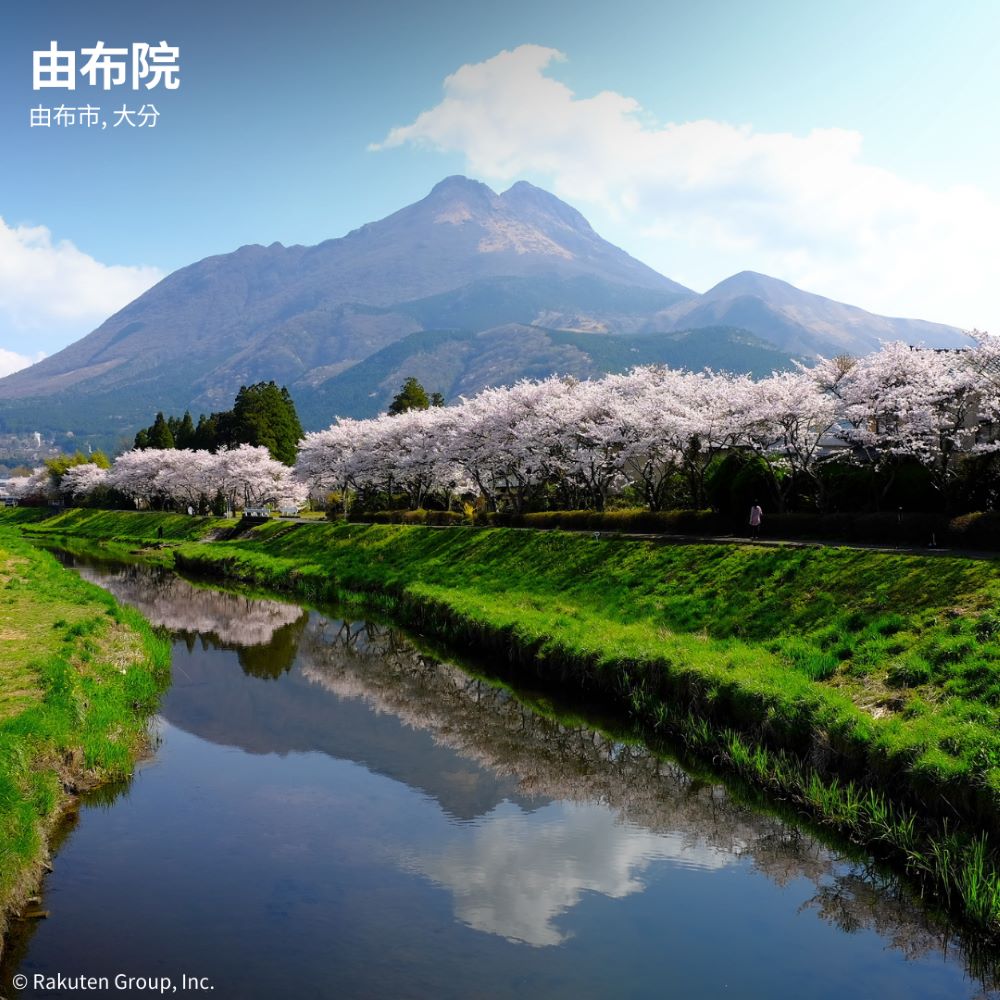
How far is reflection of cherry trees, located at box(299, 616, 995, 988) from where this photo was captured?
41.1 ft

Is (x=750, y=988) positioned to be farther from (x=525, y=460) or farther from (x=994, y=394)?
(x=525, y=460)

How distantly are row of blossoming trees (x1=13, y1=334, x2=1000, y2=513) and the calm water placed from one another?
2065cm

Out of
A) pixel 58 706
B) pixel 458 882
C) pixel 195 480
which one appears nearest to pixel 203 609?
pixel 58 706

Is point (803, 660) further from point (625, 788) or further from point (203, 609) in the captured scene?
point (203, 609)

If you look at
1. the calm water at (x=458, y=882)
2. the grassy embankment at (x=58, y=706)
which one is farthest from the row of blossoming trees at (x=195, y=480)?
the calm water at (x=458, y=882)

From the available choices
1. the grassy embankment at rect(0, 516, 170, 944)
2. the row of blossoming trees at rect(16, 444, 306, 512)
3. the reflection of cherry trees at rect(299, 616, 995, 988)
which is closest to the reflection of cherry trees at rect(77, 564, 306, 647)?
the grassy embankment at rect(0, 516, 170, 944)

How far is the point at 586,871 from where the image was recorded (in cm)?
1414

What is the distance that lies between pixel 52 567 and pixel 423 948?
3895 centimetres

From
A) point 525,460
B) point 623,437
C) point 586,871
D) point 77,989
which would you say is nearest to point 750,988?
point 586,871

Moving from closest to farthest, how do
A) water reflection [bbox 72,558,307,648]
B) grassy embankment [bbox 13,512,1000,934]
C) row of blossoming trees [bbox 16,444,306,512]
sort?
grassy embankment [bbox 13,512,1000,934], water reflection [bbox 72,558,307,648], row of blossoming trees [bbox 16,444,306,512]

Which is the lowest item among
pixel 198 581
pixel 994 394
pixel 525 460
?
pixel 198 581

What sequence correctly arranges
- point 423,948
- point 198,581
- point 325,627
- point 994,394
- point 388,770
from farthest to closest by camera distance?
point 198,581 → point 325,627 → point 994,394 → point 388,770 → point 423,948

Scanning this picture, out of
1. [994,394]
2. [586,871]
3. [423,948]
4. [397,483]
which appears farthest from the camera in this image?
[397,483]

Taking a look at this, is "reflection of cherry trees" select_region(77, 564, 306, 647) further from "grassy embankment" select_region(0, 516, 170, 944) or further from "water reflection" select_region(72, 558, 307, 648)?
"grassy embankment" select_region(0, 516, 170, 944)
